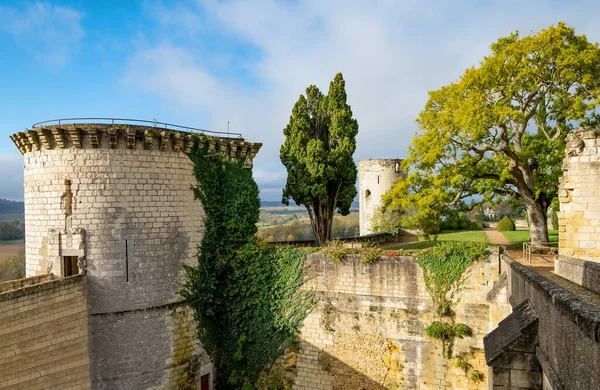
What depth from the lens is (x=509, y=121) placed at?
13664mm

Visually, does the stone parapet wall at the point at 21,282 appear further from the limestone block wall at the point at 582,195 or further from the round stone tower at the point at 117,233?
the limestone block wall at the point at 582,195

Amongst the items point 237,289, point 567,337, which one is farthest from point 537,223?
point 567,337

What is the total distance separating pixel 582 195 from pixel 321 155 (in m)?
9.99

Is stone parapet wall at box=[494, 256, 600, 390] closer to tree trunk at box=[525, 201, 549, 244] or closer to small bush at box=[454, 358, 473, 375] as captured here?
small bush at box=[454, 358, 473, 375]

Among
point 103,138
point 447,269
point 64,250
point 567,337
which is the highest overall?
point 103,138

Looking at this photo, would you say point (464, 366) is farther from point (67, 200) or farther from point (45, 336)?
point (67, 200)

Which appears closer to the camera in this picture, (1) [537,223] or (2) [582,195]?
(2) [582,195]

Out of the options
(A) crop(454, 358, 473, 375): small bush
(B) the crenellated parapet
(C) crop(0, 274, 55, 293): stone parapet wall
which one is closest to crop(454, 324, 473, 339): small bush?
(A) crop(454, 358, 473, 375): small bush

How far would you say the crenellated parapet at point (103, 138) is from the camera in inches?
421

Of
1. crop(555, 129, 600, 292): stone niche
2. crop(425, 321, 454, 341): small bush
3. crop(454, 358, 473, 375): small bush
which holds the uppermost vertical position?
crop(555, 129, 600, 292): stone niche

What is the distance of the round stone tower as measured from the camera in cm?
1075

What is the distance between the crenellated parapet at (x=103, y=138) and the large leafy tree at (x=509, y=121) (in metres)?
7.82

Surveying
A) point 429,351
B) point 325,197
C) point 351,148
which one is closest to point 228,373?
point 429,351

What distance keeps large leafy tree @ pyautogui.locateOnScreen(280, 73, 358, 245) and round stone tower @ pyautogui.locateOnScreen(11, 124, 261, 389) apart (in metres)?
6.48
